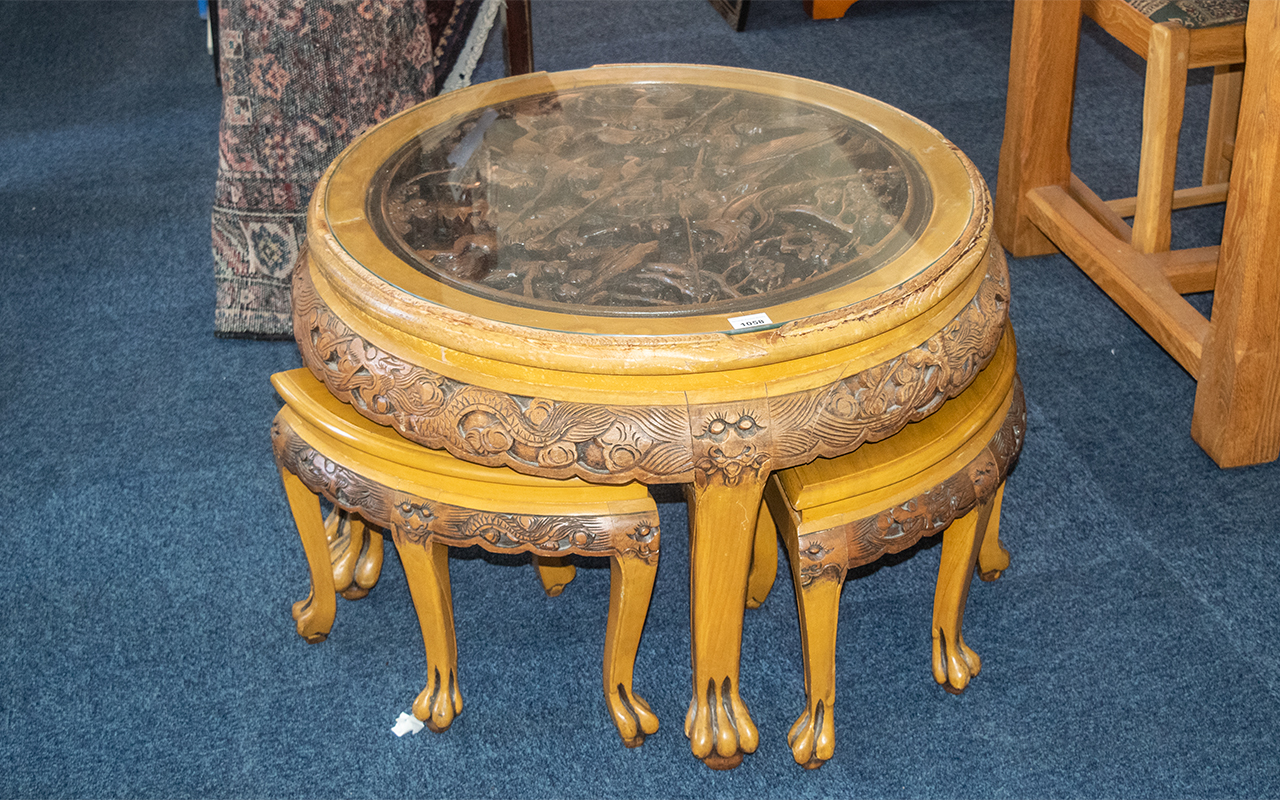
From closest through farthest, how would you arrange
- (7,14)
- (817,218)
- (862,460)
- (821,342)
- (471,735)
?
(821,342), (862,460), (817,218), (471,735), (7,14)

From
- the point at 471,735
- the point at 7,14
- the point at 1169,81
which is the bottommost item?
the point at 471,735

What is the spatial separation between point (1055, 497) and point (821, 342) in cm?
99

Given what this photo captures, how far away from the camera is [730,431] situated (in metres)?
1.33

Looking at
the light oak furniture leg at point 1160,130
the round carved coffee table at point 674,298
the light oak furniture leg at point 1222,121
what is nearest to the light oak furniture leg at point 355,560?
the round carved coffee table at point 674,298

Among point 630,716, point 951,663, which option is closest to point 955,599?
point 951,663

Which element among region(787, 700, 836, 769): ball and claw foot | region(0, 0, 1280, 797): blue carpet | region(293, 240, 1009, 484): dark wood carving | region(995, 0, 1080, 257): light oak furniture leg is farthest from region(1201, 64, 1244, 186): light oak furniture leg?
region(787, 700, 836, 769): ball and claw foot

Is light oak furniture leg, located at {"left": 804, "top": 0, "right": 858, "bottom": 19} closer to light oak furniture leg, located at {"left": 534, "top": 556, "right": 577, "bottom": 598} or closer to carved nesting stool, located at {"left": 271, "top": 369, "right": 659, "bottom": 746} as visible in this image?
light oak furniture leg, located at {"left": 534, "top": 556, "right": 577, "bottom": 598}

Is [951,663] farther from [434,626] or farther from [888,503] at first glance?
[434,626]

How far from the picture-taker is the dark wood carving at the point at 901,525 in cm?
144

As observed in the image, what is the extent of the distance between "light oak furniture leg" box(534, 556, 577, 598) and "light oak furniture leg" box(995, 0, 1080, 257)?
1524 millimetres

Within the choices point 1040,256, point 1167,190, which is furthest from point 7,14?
point 1167,190

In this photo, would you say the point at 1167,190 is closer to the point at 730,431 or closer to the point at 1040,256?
the point at 1040,256

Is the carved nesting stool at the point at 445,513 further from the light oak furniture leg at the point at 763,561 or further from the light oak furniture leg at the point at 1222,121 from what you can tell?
the light oak furniture leg at the point at 1222,121

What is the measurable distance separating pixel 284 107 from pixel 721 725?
62.2 inches
